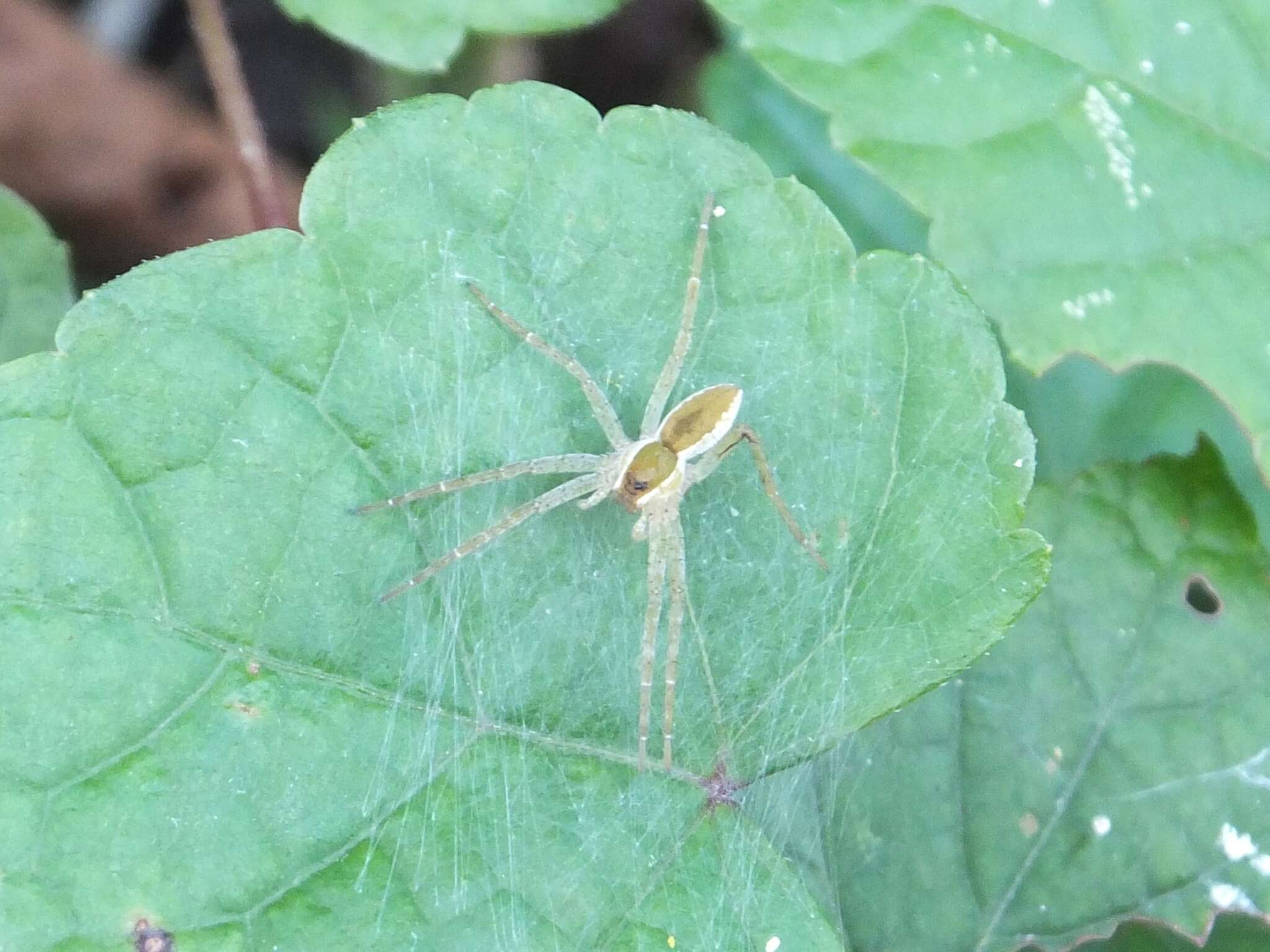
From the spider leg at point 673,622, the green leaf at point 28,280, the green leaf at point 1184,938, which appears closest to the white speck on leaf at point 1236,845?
the green leaf at point 1184,938

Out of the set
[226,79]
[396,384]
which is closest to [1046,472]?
[396,384]

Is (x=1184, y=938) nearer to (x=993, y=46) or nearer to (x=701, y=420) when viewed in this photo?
(x=701, y=420)

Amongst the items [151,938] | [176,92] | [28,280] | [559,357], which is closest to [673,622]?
[559,357]

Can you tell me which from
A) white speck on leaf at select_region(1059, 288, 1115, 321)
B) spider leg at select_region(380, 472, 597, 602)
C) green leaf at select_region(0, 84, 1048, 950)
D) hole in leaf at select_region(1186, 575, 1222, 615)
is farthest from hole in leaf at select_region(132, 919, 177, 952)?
hole in leaf at select_region(1186, 575, 1222, 615)

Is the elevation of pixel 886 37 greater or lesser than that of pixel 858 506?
greater

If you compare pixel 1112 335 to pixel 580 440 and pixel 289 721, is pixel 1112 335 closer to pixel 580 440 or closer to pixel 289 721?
pixel 580 440

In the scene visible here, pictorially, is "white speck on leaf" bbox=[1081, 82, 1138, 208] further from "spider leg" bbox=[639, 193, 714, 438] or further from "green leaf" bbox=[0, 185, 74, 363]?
"green leaf" bbox=[0, 185, 74, 363]
